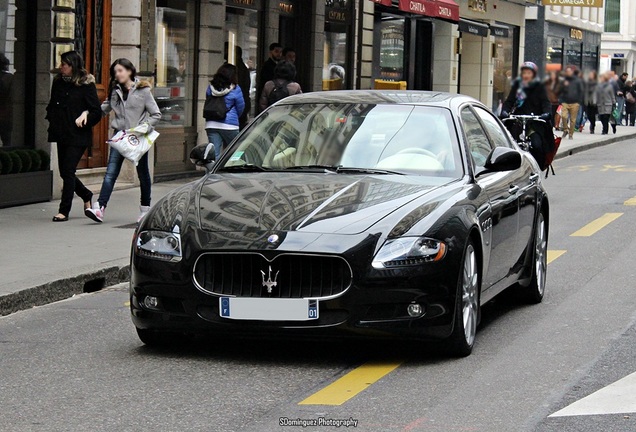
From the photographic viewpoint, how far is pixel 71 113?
14.2m

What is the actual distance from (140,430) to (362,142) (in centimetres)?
304

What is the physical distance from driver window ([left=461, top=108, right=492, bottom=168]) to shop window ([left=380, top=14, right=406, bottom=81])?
22.4 metres

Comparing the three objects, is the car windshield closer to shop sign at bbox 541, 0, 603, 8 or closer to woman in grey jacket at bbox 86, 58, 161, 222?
shop sign at bbox 541, 0, 603, 8

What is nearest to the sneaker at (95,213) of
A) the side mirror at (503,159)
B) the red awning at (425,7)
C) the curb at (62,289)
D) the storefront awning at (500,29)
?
the curb at (62,289)

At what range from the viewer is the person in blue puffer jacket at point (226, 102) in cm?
1706

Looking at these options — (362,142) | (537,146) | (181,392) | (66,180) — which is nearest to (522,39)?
(181,392)

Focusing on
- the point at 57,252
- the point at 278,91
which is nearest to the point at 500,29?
the point at 57,252

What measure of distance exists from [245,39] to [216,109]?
566 cm

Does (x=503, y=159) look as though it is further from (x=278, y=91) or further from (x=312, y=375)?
(x=278, y=91)

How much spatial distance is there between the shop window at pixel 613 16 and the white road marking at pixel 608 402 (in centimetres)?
248

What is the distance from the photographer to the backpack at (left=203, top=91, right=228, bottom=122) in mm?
17016

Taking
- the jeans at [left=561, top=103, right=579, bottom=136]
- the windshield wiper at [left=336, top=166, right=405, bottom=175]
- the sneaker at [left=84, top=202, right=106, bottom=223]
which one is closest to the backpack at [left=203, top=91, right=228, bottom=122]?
the sneaker at [left=84, top=202, right=106, bottom=223]

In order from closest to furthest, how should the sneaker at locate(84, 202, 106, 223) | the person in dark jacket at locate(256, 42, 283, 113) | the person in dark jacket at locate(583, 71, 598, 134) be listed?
the person in dark jacket at locate(583, 71, 598, 134) → the sneaker at locate(84, 202, 106, 223) → the person in dark jacket at locate(256, 42, 283, 113)

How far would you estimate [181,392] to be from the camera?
20.1ft
